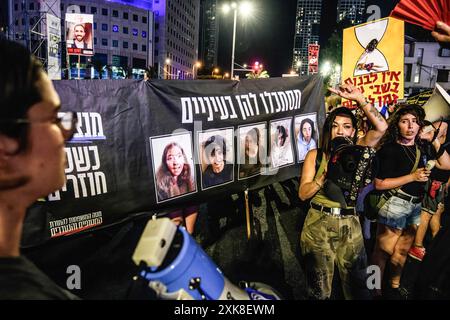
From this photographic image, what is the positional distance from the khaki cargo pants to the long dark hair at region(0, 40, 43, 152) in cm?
270

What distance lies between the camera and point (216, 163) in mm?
4754

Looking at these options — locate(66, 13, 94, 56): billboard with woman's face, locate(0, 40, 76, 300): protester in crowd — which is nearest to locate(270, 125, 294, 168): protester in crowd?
locate(0, 40, 76, 300): protester in crowd

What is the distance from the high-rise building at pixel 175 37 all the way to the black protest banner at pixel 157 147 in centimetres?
8659

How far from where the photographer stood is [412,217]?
404 cm

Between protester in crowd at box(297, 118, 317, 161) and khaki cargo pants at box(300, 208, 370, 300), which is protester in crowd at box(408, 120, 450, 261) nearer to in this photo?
protester in crowd at box(297, 118, 317, 161)

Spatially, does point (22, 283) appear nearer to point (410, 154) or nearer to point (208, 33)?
point (410, 154)

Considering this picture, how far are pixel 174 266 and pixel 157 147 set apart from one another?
291 cm

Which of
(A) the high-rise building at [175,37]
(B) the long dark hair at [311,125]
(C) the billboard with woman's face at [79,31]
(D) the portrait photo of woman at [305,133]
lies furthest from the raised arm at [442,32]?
(A) the high-rise building at [175,37]

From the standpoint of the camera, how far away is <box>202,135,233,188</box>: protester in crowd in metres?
4.64

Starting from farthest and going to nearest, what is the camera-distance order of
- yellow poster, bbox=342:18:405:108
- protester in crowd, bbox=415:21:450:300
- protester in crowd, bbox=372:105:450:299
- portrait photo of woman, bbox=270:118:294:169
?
portrait photo of woman, bbox=270:118:294:169, yellow poster, bbox=342:18:405:108, protester in crowd, bbox=372:105:450:299, protester in crowd, bbox=415:21:450:300

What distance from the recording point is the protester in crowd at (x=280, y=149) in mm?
5668

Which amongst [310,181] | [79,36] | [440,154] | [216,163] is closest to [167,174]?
[216,163]

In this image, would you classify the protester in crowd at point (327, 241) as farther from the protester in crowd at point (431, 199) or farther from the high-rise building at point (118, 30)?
the high-rise building at point (118, 30)
